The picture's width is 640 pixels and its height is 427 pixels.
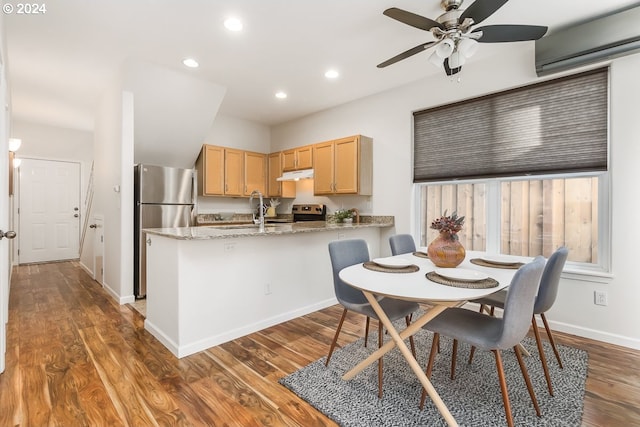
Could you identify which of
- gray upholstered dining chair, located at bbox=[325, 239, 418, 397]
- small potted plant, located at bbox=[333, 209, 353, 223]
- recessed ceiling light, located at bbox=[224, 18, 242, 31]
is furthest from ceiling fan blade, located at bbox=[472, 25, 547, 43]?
small potted plant, located at bbox=[333, 209, 353, 223]

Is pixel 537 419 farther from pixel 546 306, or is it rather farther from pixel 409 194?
pixel 409 194

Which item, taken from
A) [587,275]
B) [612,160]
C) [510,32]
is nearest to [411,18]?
[510,32]

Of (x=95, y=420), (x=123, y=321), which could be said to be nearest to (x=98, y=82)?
(x=123, y=321)

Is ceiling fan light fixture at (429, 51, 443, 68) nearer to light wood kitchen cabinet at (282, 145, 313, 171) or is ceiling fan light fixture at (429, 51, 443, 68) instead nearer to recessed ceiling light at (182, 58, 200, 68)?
recessed ceiling light at (182, 58, 200, 68)

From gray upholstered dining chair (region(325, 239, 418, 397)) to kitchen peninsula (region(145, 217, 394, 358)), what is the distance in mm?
652

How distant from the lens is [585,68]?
271 cm

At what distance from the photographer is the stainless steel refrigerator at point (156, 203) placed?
151 inches

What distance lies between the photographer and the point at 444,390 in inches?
77.1

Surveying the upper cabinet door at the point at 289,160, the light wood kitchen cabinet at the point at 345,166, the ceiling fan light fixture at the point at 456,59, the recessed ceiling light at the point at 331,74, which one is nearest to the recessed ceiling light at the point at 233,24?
the recessed ceiling light at the point at 331,74

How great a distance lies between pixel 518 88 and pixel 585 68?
0.51 metres

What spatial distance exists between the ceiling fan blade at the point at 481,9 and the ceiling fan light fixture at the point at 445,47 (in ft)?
0.44

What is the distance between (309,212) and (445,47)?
3.33 m

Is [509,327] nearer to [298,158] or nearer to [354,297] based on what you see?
[354,297]

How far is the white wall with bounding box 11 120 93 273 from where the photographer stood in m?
5.69
